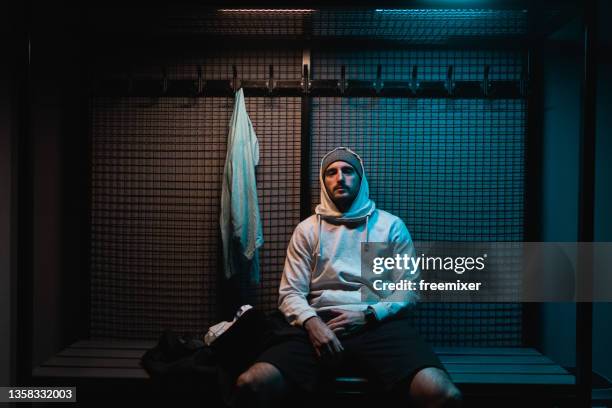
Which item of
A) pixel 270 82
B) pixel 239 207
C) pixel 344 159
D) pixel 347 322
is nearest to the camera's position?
pixel 347 322

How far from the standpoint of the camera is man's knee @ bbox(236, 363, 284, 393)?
6.59 ft

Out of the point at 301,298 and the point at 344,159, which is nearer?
the point at 301,298

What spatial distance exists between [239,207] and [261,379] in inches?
44.1

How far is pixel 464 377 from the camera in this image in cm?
241

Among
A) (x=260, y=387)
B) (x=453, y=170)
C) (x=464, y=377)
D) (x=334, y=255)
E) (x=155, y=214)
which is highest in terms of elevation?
(x=453, y=170)

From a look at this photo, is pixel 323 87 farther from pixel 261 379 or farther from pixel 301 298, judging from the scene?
pixel 261 379

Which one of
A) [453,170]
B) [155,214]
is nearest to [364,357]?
[453,170]

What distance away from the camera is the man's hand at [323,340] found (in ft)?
7.13

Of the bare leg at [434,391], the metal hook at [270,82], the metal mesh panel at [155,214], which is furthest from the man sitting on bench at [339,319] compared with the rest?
the metal mesh panel at [155,214]

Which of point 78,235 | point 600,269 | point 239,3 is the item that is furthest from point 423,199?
point 78,235

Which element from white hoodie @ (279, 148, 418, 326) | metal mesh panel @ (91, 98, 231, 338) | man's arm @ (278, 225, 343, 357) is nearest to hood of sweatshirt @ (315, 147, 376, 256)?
white hoodie @ (279, 148, 418, 326)

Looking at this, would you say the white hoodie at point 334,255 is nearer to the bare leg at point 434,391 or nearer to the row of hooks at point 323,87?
the bare leg at point 434,391

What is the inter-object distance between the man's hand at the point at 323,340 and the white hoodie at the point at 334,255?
13cm

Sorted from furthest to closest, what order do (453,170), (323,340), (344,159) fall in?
(453,170) < (344,159) < (323,340)
